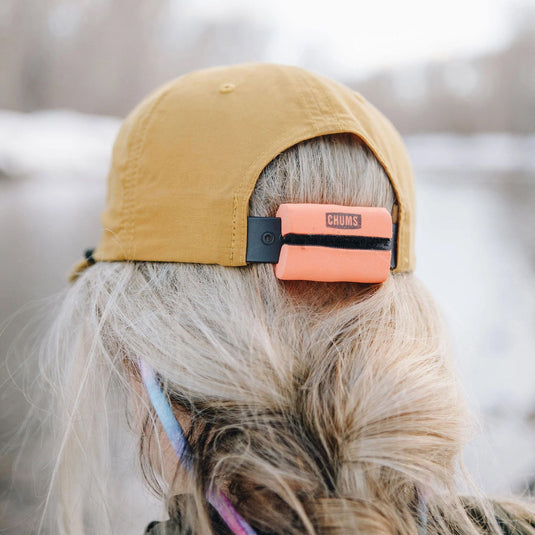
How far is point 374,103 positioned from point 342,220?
844 millimetres

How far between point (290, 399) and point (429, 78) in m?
1.08

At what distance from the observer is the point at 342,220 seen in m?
0.58

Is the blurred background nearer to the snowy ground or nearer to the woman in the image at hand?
the snowy ground

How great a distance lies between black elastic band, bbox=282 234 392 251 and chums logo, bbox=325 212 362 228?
13 millimetres

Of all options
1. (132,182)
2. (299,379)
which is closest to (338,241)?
→ (299,379)

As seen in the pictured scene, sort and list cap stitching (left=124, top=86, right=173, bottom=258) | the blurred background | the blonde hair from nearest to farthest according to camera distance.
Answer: the blonde hair
cap stitching (left=124, top=86, right=173, bottom=258)
the blurred background

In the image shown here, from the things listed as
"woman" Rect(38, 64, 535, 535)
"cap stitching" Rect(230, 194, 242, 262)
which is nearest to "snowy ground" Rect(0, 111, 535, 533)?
"woman" Rect(38, 64, 535, 535)

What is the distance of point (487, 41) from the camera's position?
1.31 metres

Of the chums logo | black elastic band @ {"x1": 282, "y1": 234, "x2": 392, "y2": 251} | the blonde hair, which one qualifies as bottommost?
the blonde hair

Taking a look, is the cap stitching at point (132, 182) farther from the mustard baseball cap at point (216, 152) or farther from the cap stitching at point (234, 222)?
the cap stitching at point (234, 222)

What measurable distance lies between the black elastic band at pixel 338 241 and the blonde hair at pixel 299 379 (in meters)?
0.05

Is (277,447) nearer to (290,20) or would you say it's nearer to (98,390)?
(98,390)

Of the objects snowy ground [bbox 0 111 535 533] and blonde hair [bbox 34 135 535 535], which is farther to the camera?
snowy ground [bbox 0 111 535 533]

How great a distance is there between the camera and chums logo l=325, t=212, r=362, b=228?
22.6 inches
